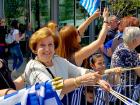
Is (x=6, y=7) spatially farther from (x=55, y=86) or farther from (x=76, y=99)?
(x=55, y=86)

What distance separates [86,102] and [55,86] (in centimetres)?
148

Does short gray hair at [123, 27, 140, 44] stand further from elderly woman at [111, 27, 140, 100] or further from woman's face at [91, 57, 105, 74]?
woman's face at [91, 57, 105, 74]

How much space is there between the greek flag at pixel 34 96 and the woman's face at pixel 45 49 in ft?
2.17

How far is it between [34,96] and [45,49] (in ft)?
2.34

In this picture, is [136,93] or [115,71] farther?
[136,93]

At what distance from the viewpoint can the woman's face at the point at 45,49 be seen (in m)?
3.73

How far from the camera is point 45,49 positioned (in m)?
3.72

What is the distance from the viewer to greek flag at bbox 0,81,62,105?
10.1 feet

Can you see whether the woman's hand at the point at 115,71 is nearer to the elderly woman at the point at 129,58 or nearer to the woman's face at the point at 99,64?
the woman's face at the point at 99,64

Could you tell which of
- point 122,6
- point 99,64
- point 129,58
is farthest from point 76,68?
point 122,6

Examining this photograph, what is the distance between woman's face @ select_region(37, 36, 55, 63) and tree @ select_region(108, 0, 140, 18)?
610 inches

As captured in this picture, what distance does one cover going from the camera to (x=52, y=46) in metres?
3.78

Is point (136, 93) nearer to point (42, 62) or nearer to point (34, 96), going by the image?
point (42, 62)

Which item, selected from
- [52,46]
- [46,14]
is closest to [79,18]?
[46,14]
